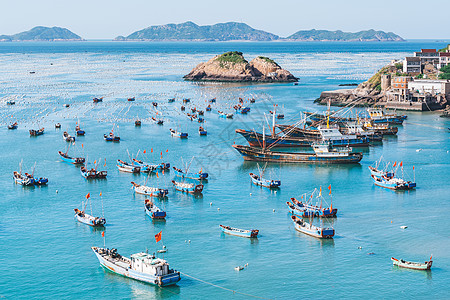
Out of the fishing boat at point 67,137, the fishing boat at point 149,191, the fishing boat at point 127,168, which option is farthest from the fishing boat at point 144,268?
the fishing boat at point 67,137

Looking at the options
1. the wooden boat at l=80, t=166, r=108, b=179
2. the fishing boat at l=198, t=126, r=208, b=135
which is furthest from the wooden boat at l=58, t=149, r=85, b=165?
the fishing boat at l=198, t=126, r=208, b=135

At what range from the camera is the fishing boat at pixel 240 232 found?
179ft

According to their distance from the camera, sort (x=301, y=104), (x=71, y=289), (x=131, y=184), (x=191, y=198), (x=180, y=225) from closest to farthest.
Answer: (x=71, y=289), (x=180, y=225), (x=191, y=198), (x=131, y=184), (x=301, y=104)

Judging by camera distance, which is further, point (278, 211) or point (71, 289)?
point (278, 211)

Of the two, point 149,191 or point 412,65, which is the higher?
point 412,65

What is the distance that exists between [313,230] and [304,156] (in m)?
31.0

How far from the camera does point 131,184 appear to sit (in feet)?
241

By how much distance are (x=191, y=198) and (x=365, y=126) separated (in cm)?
4938

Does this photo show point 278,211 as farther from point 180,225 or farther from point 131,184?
point 131,184

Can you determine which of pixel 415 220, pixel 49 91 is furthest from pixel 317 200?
pixel 49 91

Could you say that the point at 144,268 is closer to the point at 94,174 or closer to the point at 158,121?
the point at 94,174

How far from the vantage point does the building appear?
153925 mm

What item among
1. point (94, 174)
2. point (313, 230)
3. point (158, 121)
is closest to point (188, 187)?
point (94, 174)

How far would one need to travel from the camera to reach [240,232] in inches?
2175
